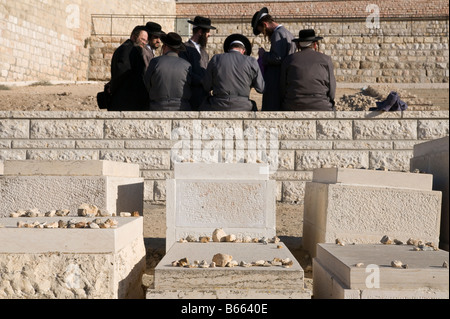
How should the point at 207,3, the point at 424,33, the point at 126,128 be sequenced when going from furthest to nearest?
the point at 207,3
the point at 424,33
the point at 126,128

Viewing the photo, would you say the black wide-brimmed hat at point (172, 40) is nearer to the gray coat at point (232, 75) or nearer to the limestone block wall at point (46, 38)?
the gray coat at point (232, 75)

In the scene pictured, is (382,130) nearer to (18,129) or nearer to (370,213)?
(370,213)

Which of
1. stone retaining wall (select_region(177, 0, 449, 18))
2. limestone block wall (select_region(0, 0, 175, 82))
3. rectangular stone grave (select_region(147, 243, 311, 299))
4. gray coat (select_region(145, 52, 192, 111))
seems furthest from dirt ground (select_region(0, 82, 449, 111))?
rectangular stone grave (select_region(147, 243, 311, 299))

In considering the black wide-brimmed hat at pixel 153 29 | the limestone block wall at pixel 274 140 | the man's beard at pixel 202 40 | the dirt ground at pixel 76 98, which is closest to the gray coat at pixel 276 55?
the limestone block wall at pixel 274 140

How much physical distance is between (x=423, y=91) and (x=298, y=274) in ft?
64.9

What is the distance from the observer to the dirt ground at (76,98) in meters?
17.0

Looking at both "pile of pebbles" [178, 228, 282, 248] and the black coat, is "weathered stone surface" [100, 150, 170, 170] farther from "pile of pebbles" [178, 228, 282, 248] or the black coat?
"pile of pebbles" [178, 228, 282, 248]

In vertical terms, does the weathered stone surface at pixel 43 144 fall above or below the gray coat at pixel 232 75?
below

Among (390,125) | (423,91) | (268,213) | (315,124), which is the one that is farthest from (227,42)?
(423,91)

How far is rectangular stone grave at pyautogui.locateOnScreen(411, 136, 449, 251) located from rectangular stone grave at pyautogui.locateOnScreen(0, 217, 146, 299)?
2.89m

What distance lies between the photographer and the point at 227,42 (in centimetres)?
845

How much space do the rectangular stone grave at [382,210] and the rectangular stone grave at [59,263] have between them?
2.02 m

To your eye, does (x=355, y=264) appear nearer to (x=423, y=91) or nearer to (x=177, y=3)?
(x=423, y=91)

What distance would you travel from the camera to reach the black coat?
8781 millimetres
